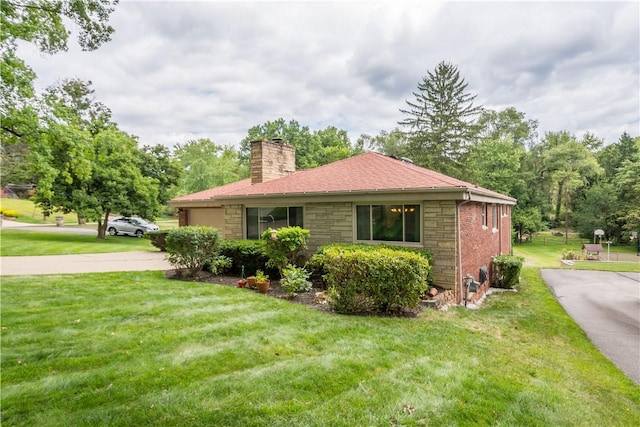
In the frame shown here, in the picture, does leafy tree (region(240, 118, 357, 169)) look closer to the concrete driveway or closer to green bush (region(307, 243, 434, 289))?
the concrete driveway

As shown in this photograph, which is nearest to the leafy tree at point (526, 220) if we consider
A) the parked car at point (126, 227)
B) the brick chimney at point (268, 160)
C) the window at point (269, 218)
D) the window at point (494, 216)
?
the window at point (494, 216)

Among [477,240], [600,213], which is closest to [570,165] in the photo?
[600,213]

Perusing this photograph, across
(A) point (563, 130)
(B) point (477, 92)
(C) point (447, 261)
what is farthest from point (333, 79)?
(A) point (563, 130)

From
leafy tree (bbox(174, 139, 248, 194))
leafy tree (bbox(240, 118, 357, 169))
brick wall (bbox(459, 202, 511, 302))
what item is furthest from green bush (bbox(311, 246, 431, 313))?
leafy tree (bbox(240, 118, 357, 169))

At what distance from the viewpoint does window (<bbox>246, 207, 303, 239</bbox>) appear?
33.7 ft

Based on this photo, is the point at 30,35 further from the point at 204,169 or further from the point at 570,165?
the point at 570,165

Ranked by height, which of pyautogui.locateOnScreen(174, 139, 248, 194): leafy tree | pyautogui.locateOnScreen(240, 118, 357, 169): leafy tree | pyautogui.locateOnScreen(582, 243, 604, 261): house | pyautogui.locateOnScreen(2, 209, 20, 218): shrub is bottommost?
pyautogui.locateOnScreen(582, 243, 604, 261): house

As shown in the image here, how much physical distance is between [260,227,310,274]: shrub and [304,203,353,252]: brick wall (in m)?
1.19

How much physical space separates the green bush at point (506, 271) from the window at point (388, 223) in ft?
17.2

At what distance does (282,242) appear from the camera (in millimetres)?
8102

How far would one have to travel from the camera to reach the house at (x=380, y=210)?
794cm

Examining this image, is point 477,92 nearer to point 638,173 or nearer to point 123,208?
point 638,173

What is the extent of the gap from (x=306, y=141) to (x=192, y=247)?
3475 centimetres

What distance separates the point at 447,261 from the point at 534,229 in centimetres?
3198
